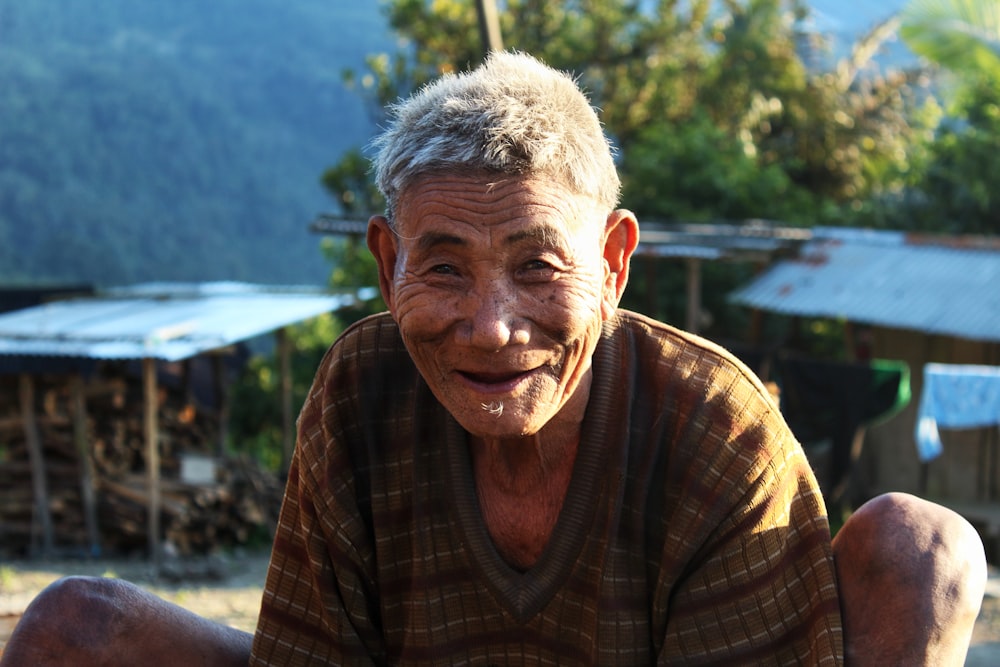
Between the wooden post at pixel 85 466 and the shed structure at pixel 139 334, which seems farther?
the wooden post at pixel 85 466

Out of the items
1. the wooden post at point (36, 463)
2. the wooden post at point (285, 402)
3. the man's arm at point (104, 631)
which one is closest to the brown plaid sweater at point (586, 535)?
the man's arm at point (104, 631)

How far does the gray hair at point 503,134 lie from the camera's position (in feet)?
6.12

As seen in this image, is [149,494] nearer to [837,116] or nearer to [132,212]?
[837,116]

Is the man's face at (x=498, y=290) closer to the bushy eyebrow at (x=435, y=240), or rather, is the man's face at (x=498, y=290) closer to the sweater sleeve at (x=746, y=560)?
the bushy eyebrow at (x=435, y=240)

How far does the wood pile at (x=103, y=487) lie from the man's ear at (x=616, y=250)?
924 centimetres

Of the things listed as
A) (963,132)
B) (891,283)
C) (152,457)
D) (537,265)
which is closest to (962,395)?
(891,283)

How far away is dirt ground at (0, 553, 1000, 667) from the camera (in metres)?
7.66

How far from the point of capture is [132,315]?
10.8 m

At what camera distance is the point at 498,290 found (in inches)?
73.9

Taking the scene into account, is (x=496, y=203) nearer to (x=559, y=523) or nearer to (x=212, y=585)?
(x=559, y=523)

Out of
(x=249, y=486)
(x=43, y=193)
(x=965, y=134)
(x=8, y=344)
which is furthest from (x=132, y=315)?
(x=43, y=193)

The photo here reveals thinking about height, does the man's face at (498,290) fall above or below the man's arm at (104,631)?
above

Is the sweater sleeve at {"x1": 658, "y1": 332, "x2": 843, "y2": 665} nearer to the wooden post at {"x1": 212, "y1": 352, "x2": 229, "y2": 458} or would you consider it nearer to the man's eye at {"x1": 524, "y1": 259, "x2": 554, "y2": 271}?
the man's eye at {"x1": 524, "y1": 259, "x2": 554, "y2": 271}

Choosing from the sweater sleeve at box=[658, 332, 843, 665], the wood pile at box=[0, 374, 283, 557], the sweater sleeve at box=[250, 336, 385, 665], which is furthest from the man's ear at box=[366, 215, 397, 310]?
the wood pile at box=[0, 374, 283, 557]
